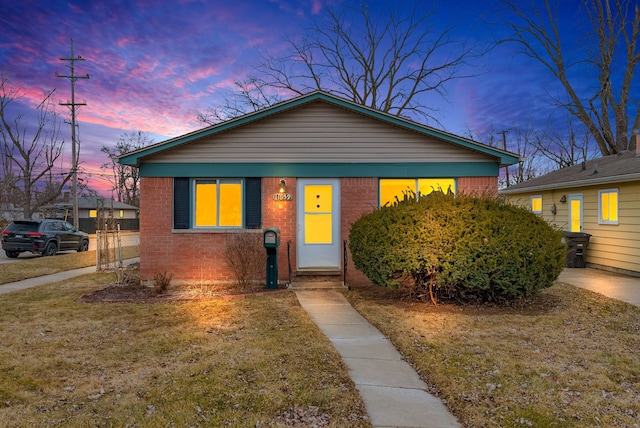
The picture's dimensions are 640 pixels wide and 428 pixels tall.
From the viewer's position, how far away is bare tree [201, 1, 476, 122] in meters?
24.5

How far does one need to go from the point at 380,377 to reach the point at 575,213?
529 inches

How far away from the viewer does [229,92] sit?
24.5 m

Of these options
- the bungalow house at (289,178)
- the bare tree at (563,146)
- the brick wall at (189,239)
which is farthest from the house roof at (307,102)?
the bare tree at (563,146)

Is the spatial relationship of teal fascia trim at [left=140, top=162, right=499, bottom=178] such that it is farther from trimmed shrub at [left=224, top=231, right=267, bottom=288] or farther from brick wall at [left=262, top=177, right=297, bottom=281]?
trimmed shrub at [left=224, top=231, right=267, bottom=288]

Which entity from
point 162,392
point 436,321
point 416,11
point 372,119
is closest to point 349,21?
point 416,11

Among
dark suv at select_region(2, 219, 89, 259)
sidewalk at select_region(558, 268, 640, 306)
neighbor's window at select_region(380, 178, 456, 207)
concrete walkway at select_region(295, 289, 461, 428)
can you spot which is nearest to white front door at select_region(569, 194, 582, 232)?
sidewalk at select_region(558, 268, 640, 306)

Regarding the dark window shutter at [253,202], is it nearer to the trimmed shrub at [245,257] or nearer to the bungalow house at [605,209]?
the trimmed shrub at [245,257]

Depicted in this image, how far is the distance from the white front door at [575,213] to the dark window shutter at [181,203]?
13.0 m

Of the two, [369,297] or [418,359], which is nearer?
[418,359]

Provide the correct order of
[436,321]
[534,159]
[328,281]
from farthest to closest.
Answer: [534,159] < [328,281] < [436,321]

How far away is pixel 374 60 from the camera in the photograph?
2639cm

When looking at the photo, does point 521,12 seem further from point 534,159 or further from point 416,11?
point 534,159

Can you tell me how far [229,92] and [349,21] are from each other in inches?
348

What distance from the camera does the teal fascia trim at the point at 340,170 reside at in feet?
31.4
